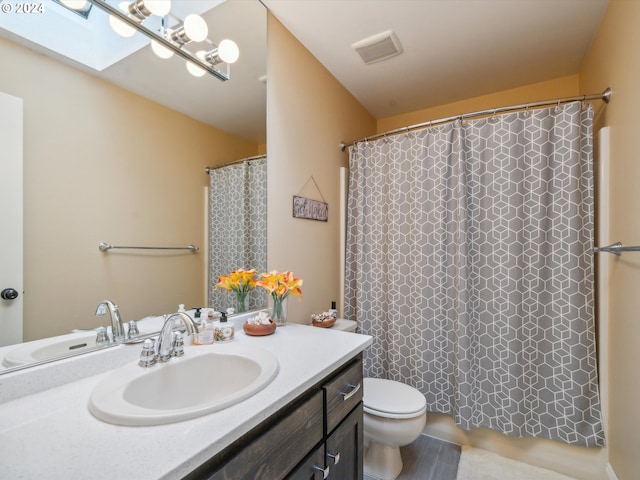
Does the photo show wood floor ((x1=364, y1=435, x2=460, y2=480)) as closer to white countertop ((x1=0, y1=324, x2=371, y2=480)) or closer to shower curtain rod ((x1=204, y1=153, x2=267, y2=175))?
white countertop ((x1=0, y1=324, x2=371, y2=480))

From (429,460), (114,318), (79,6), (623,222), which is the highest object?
(79,6)

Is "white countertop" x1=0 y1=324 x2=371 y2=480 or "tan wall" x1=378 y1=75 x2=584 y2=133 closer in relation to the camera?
"white countertop" x1=0 y1=324 x2=371 y2=480

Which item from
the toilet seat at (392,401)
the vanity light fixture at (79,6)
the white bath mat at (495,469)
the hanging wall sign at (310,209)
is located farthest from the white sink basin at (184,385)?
the white bath mat at (495,469)

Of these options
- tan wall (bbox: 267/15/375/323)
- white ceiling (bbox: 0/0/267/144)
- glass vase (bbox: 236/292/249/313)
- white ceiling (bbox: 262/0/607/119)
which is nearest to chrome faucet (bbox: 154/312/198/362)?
glass vase (bbox: 236/292/249/313)

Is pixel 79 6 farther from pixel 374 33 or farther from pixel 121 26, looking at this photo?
pixel 374 33

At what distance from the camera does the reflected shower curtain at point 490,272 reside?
1.56 m

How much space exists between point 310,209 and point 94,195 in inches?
46.5

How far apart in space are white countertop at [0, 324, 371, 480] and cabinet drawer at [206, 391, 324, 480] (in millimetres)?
61

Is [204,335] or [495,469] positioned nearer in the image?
[204,335]

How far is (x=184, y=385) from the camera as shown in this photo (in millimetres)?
984

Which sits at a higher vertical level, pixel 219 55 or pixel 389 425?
pixel 219 55

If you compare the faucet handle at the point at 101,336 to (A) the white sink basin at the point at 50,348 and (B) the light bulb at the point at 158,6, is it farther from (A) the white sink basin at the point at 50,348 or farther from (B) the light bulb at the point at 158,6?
(B) the light bulb at the point at 158,6

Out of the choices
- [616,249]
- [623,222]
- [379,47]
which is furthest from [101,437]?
[379,47]

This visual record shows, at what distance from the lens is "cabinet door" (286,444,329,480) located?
33.3 inches
